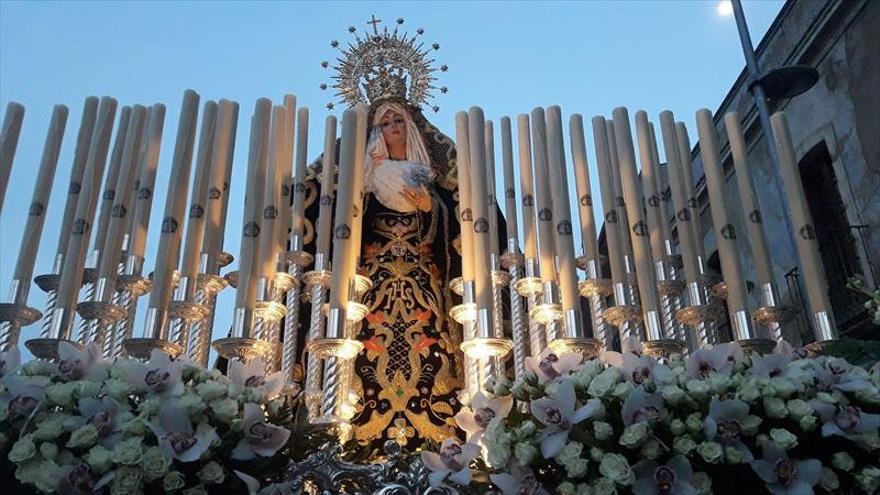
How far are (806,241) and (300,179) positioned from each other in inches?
99.9

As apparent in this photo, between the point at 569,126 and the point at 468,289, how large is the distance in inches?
53.6

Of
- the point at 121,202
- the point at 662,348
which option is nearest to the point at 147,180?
the point at 121,202

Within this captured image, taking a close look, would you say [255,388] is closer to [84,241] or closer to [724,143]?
[84,241]

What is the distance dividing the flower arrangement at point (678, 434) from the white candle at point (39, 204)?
255 centimetres

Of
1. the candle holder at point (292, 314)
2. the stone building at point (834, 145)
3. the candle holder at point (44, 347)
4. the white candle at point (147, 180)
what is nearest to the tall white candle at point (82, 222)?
the candle holder at point (44, 347)

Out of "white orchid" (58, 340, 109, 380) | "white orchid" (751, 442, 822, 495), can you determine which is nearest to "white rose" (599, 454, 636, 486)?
"white orchid" (751, 442, 822, 495)

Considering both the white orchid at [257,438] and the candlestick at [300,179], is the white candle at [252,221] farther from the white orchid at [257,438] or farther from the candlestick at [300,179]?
the white orchid at [257,438]

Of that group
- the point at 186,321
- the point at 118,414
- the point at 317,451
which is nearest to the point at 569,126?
the point at 186,321

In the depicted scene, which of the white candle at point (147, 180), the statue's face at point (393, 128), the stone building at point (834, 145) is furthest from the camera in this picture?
the stone building at point (834, 145)

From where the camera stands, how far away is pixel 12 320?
10.8 ft

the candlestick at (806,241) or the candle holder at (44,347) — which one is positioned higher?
the candlestick at (806,241)

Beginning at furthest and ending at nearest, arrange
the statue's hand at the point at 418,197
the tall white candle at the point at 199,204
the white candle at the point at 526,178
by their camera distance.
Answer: the statue's hand at the point at 418,197 → the white candle at the point at 526,178 → the tall white candle at the point at 199,204

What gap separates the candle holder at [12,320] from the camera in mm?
3277

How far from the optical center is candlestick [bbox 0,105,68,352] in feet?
10.9
